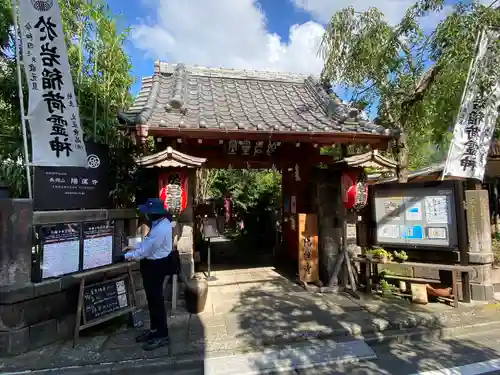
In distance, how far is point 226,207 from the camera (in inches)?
573

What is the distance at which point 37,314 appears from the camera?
424 centimetres

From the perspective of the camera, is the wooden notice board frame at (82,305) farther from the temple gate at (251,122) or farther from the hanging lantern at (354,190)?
the hanging lantern at (354,190)

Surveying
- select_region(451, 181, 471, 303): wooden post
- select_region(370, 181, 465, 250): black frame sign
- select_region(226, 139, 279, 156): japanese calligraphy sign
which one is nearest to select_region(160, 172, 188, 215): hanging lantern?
select_region(226, 139, 279, 156): japanese calligraphy sign

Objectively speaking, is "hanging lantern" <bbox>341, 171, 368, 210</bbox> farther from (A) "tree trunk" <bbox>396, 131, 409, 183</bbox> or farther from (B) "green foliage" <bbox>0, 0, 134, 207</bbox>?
(B) "green foliage" <bbox>0, 0, 134, 207</bbox>

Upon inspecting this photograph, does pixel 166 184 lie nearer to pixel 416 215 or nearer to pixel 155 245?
pixel 155 245

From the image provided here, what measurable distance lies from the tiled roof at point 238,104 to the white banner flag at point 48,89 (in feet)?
3.62

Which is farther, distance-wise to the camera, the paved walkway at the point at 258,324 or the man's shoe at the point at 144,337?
the man's shoe at the point at 144,337

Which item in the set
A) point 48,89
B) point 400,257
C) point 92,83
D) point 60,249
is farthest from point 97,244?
point 400,257

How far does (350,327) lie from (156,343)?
2877 mm

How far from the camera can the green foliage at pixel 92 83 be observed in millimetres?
5605

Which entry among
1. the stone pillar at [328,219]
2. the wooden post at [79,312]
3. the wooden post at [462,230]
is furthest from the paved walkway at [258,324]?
the stone pillar at [328,219]

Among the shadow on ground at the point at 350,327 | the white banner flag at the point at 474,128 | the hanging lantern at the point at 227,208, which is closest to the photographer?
the shadow on ground at the point at 350,327

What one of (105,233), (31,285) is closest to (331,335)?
(105,233)

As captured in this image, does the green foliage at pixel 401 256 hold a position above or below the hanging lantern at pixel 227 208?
below
